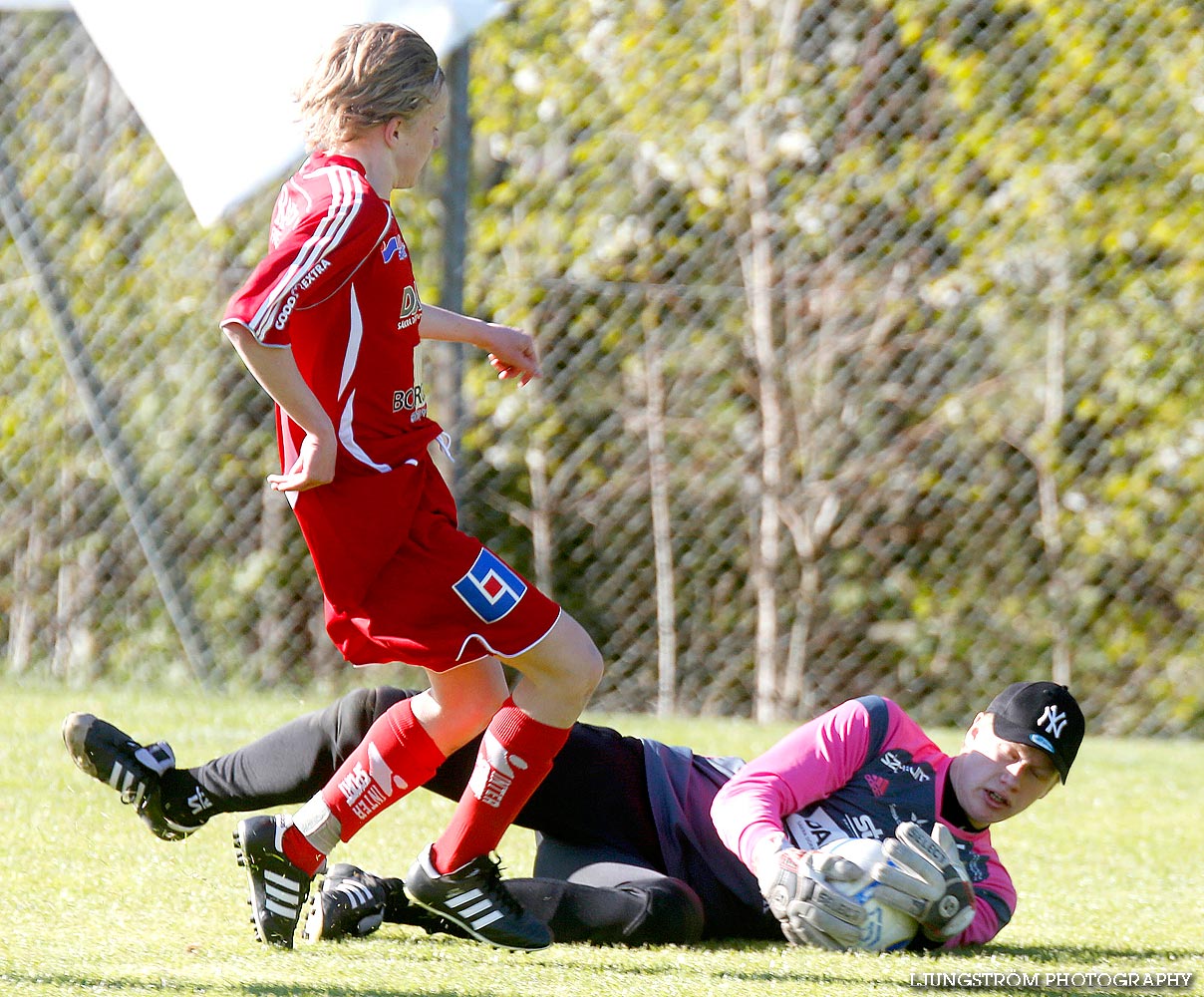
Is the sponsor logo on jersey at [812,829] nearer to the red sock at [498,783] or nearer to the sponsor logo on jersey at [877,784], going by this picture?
the sponsor logo on jersey at [877,784]

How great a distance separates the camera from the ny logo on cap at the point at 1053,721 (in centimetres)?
249

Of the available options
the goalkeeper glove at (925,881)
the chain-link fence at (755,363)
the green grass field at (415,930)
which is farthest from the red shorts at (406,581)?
the chain-link fence at (755,363)

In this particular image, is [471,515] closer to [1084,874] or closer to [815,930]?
[1084,874]

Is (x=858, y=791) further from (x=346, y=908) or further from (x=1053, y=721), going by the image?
(x=346, y=908)

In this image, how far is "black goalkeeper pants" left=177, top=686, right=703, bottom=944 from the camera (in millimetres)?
2500

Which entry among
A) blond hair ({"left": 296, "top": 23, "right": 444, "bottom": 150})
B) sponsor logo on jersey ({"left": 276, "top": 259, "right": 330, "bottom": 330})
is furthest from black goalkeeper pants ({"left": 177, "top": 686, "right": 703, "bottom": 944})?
blond hair ({"left": 296, "top": 23, "right": 444, "bottom": 150})

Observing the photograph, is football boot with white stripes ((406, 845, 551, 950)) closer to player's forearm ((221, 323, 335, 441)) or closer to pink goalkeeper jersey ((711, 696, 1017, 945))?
pink goalkeeper jersey ((711, 696, 1017, 945))

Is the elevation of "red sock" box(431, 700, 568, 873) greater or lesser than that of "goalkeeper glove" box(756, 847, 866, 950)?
greater

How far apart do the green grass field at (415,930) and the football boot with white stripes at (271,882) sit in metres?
0.04

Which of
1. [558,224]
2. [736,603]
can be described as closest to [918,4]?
[558,224]

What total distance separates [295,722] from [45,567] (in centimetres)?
411

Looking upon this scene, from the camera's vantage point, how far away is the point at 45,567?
637 cm

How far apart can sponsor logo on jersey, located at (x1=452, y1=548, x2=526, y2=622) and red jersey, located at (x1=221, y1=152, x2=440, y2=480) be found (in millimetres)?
210

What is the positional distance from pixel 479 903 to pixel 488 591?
1.65 ft
